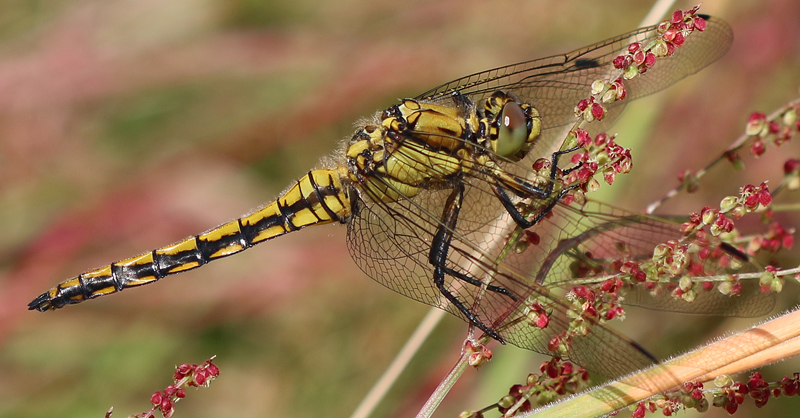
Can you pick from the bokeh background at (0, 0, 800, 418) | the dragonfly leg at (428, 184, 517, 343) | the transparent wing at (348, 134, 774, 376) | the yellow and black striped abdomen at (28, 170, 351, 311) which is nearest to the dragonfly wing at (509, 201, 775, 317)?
the transparent wing at (348, 134, 774, 376)

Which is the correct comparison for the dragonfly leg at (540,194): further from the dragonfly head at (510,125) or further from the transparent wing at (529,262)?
the dragonfly head at (510,125)

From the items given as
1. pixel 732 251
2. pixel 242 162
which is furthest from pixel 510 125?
pixel 242 162

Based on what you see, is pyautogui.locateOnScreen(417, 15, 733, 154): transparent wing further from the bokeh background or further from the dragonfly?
the bokeh background

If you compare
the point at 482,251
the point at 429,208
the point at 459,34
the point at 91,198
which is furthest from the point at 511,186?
the point at 91,198

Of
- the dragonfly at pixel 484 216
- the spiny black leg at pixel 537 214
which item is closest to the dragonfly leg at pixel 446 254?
the dragonfly at pixel 484 216

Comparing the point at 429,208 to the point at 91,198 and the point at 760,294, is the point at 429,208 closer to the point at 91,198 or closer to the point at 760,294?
the point at 760,294

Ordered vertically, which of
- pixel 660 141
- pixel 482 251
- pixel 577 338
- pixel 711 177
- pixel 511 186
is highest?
pixel 660 141
